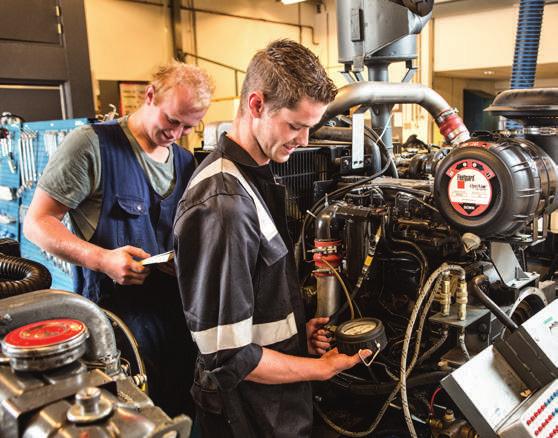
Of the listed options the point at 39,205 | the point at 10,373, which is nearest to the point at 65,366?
the point at 10,373

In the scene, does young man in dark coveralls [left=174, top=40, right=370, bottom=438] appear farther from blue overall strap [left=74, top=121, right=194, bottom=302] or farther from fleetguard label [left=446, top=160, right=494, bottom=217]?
blue overall strap [left=74, top=121, right=194, bottom=302]

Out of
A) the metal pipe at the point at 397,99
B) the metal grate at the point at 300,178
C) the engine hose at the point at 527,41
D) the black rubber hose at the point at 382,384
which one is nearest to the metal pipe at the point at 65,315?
the black rubber hose at the point at 382,384

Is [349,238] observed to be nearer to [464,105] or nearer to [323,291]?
[323,291]

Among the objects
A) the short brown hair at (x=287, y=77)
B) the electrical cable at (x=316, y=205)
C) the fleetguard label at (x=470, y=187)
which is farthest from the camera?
the electrical cable at (x=316, y=205)

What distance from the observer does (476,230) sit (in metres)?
1.44

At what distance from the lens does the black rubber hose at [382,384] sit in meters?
1.52

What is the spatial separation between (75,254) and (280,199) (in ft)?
2.38

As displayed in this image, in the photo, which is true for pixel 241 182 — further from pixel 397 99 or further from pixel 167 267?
pixel 397 99

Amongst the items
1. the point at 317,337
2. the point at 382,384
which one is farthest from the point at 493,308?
the point at 317,337

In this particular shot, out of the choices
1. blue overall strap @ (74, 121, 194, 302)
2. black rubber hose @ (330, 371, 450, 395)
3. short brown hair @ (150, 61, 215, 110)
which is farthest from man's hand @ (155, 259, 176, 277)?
black rubber hose @ (330, 371, 450, 395)

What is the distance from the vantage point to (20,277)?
1206 mm

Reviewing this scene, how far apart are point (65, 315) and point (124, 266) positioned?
63 centimetres

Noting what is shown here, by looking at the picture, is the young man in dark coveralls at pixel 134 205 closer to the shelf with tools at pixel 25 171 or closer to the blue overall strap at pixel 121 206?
the blue overall strap at pixel 121 206

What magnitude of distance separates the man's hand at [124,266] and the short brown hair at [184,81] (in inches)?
22.5
